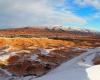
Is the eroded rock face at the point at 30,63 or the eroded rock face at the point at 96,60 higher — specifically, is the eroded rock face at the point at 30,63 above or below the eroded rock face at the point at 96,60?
below

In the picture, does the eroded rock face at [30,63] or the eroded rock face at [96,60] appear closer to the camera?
the eroded rock face at [96,60]

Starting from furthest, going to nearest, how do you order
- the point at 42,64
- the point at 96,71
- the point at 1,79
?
the point at 42,64 → the point at 1,79 → the point at 96,71

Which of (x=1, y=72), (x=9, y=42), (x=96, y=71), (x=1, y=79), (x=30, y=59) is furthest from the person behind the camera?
(x=9, y=42)

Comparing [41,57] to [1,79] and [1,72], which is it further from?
[1,79]

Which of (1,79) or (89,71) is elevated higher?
(89,71)

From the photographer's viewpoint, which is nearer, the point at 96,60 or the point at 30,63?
the point at 96,60

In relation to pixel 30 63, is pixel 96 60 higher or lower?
higher

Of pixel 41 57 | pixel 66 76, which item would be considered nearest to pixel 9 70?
pixel 41 57

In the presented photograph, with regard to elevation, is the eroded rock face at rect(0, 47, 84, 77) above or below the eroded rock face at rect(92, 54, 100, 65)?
below

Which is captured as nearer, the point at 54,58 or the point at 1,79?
the point at 1,79

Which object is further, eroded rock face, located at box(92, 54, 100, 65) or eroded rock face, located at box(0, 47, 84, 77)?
eroded rock face, located at box(0, 47, 84, 77)
